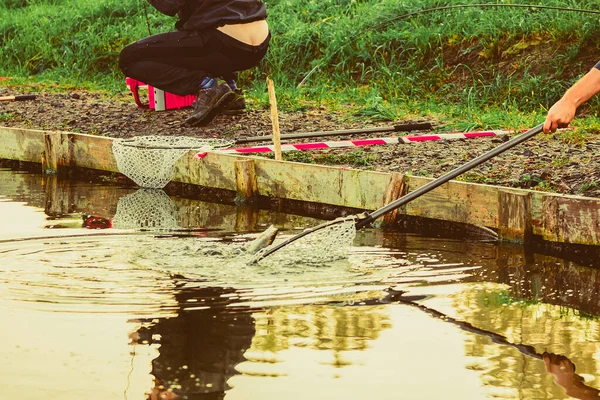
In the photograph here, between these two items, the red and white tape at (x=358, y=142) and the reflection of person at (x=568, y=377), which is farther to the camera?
the red and white tape at (x=358, y=142)

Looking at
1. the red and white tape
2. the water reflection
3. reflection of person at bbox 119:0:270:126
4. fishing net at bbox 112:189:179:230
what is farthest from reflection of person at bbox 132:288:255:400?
reflection of person at bbox 119:0:270:126

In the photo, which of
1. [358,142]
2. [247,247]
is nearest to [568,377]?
[247,247]

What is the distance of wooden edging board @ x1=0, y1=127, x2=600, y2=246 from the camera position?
761cm

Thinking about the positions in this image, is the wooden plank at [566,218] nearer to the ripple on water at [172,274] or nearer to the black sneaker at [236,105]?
the ripple on water at [172,274]

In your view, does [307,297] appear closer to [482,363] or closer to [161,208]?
[482,363]

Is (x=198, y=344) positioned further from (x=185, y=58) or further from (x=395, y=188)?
(x=185, y=58)

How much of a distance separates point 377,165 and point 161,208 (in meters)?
1.75

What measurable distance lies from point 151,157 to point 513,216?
3.54 meters

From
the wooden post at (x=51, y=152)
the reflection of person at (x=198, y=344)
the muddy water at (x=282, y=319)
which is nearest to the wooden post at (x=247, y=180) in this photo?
the muddy water at (x=282, y=319)

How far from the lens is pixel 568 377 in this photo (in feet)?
16.2

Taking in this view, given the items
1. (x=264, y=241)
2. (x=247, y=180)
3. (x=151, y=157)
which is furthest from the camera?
(x=151, y=157)

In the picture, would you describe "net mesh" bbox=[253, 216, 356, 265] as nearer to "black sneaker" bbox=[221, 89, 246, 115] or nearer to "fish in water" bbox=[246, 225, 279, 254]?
"fish in water" bbox=[246, 225, 279, 254]

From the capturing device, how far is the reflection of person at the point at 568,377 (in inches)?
185

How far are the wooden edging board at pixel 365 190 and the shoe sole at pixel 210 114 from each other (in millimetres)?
1129
